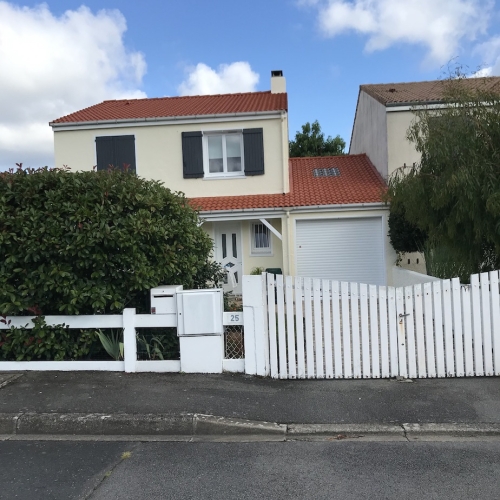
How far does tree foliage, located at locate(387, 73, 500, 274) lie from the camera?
6992mm

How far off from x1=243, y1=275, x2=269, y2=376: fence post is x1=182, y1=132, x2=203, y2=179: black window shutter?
29.2ft

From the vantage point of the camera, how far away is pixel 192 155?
14.3m

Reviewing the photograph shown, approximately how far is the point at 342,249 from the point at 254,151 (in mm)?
3812

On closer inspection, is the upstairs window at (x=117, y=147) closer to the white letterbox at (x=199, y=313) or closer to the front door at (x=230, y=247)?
the front door at (x=230, y=247)

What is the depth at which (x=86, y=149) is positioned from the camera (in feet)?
47.9

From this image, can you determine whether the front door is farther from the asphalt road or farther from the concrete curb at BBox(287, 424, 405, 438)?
the asphalt road

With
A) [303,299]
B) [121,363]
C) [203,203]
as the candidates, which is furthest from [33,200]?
[203,203]

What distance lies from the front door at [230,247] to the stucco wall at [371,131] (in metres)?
4.93

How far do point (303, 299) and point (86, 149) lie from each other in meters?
11.0

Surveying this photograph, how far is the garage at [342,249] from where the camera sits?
13.6 meters

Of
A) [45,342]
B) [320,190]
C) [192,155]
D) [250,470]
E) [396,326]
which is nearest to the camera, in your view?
[250,470]

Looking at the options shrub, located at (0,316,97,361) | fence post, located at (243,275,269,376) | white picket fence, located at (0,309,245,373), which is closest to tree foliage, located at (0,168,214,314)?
white picket fence, located at (0,309,245,373)

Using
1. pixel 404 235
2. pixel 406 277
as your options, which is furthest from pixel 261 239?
pixel 406 277

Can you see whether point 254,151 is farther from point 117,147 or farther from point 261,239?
point 117,147
